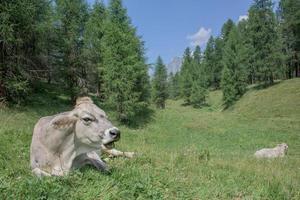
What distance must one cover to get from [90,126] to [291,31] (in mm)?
71169

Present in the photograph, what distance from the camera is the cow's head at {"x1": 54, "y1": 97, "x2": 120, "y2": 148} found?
17.7ft

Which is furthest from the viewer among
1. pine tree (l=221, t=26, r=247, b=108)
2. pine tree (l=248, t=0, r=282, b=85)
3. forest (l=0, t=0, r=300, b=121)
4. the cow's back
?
pine tree (l=221, t=26, r=247, b=108)

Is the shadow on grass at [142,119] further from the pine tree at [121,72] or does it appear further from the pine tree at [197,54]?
the pine tree at [197,54]

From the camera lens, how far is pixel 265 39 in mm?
57531

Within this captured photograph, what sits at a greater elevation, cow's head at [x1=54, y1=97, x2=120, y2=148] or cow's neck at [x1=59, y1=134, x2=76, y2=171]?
cow's head at [x1=54, y1=97, x2=120, y2=148]

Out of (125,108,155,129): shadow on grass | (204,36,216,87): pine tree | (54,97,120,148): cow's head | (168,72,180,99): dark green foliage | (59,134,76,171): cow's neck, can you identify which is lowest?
(125,108,155,129): shadow on grass

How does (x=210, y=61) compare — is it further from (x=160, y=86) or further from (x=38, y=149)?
(x=38, y=149)

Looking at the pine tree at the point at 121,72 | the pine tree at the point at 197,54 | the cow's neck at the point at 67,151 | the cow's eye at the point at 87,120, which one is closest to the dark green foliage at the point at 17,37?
the pine tree at the point at 121,72

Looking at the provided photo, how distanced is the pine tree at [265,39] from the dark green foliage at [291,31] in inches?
383

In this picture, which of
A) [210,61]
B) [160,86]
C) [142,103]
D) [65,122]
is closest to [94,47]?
[142,103]


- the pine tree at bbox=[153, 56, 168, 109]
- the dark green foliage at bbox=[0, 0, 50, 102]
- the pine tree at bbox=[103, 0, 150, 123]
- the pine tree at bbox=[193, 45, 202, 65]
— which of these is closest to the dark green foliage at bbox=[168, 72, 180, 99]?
the pine tree at bbox=[193, 45, 202, 65]

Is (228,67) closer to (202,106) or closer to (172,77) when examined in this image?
(202,106)

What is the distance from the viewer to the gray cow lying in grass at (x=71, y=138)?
547 centimetres

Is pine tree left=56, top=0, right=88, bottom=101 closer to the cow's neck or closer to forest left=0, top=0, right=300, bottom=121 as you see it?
forest left=0, top=0, right=300, bottom=121
